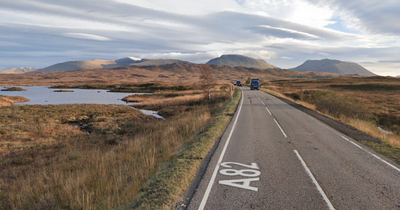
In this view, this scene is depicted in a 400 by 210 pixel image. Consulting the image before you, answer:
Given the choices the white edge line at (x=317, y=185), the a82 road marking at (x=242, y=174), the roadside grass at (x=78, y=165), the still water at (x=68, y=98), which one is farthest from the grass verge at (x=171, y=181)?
the still water at (x=68, y=98)

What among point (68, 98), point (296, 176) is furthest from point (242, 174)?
point (68, 98)

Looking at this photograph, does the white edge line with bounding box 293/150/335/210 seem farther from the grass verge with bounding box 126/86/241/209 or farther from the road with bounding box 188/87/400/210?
the grass verge with bounding box 126/86/241/209

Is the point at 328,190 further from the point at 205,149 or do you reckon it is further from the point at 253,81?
the point at 253,81

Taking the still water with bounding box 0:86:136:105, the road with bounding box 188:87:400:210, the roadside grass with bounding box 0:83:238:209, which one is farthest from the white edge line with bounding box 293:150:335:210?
the still water with bounding box 0:86:136:105

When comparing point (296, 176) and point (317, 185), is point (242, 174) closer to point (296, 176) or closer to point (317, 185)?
point (296, 176)

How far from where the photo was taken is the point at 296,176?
20.4 ft

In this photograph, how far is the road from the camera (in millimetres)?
4863

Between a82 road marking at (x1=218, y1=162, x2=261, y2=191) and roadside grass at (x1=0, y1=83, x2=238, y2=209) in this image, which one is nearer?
roadside grass at (x1=0, y1=83, x2=238, y2=209)

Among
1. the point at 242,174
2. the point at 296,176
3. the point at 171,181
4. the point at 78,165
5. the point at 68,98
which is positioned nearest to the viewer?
the point at 171,181

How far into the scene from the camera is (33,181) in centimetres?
746

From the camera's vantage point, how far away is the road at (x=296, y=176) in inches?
191

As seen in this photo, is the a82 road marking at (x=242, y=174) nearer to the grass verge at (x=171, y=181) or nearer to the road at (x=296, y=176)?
the road at (x=296, y=176)

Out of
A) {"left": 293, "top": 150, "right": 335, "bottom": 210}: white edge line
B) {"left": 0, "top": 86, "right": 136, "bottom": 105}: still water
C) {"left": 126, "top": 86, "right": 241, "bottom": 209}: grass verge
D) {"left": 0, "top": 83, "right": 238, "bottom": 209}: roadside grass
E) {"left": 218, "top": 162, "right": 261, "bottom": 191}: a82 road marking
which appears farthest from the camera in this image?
{"left": 0, "top": 86, "right": 136, "bottom": 105}: still water

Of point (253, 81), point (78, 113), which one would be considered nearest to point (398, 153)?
point (78, 113)
